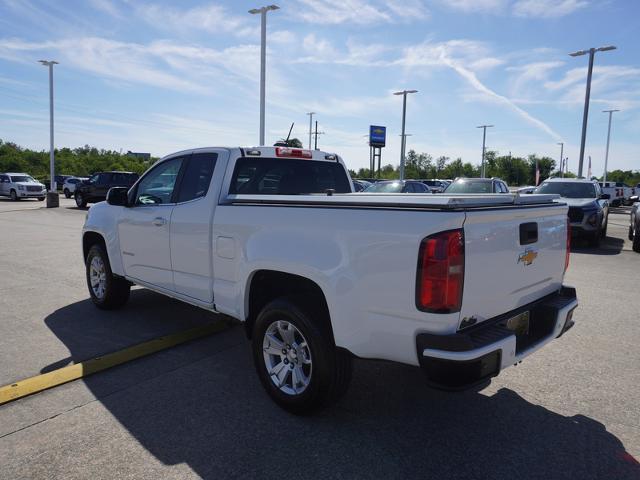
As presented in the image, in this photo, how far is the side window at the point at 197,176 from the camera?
4266 mm

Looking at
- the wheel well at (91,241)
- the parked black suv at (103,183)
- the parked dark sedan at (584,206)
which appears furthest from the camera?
the parked black suv at (103,183)

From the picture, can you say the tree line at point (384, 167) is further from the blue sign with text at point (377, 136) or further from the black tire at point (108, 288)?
the black tire at point (108, 288)

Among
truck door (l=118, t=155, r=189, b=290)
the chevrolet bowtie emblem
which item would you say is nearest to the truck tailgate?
the chevrolet bowtie emblem

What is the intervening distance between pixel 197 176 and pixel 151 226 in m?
0.74

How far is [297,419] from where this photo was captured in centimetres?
327

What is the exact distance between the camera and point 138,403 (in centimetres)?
347

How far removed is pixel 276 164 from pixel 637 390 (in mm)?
3486

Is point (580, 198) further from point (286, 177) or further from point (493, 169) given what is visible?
point (493, 169)

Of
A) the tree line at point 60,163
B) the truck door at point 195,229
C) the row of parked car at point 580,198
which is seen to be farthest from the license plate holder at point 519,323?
the tree line at point 60,163

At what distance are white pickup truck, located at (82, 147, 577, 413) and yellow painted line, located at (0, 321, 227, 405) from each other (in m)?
0.52

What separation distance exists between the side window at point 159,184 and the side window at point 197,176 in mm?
179

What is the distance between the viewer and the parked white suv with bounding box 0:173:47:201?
29.9 metres

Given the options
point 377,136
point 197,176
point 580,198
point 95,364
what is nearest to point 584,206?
point 580,198

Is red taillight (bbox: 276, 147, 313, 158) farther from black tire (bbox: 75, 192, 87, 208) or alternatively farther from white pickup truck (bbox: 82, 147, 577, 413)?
black tire (bbox: 75, 192, 87, 208)
